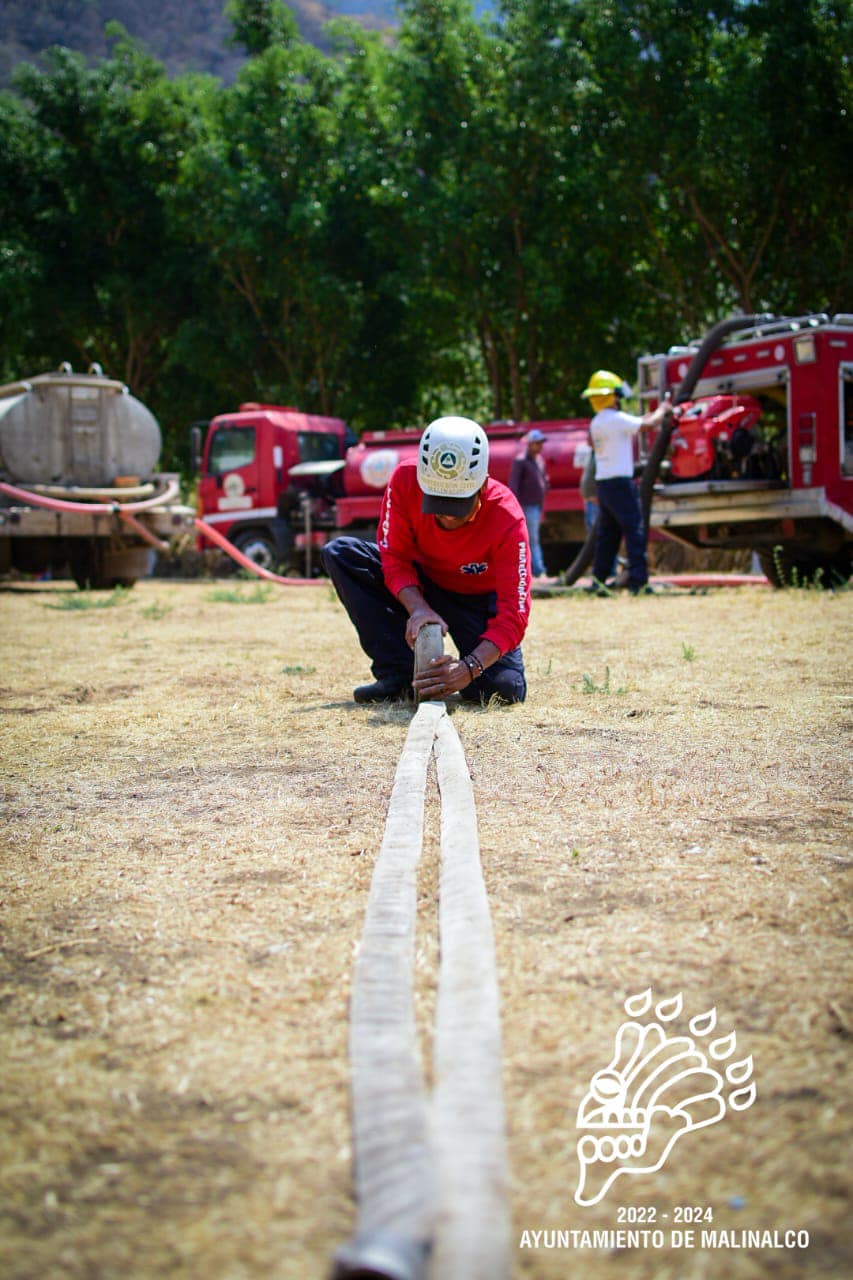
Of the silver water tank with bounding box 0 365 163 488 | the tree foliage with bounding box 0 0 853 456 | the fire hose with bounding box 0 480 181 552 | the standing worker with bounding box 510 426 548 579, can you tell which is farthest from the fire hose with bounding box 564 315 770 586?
the tree foliage with bounding box 0 0 853 456

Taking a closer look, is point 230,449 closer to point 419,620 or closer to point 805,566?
point 805,566

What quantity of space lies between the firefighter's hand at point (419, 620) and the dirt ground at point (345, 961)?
37cm

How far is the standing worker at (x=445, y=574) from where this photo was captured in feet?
14.8

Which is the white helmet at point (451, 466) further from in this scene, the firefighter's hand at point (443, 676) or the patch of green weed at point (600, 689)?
the patch of green weed at point (600, 689)

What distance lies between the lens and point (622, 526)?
10852 millimetres

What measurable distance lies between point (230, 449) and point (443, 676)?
15.1 metres

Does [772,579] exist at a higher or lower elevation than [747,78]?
lower

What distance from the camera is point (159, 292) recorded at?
27078 mm

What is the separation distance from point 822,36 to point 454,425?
1719cm

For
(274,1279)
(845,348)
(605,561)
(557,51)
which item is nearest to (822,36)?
(557,51)

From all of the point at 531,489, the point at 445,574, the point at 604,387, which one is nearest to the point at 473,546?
the point at 445,574

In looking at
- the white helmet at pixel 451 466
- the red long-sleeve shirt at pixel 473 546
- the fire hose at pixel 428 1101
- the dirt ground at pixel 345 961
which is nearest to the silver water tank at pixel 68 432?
the dirt ground at pixel 345 961

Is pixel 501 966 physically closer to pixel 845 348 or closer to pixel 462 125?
pixel 845 348
